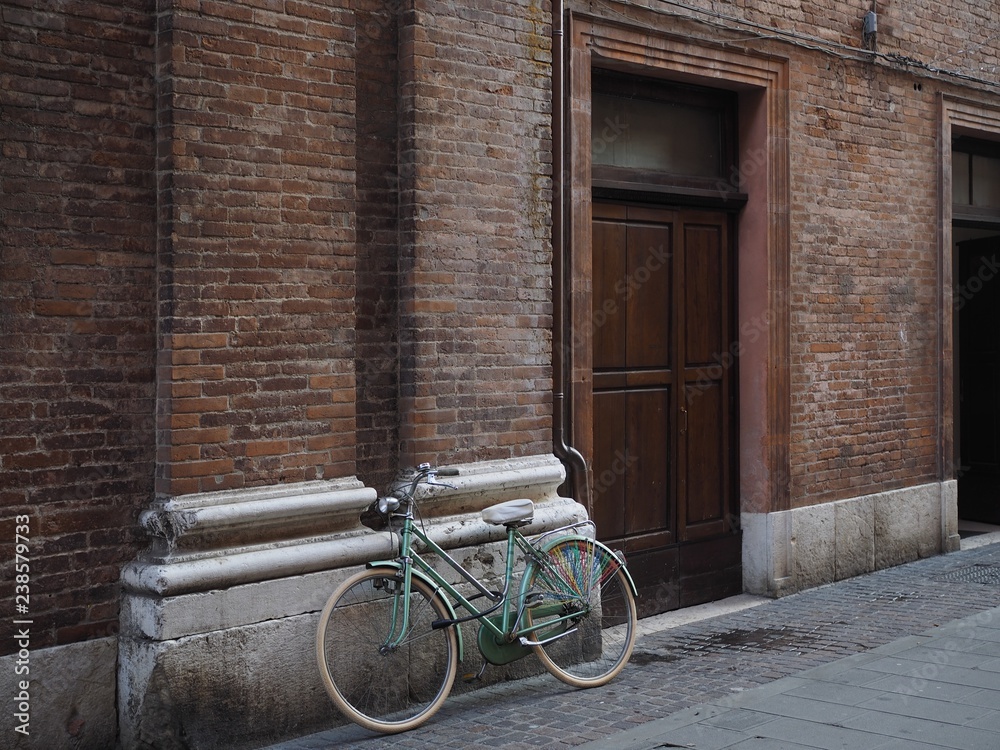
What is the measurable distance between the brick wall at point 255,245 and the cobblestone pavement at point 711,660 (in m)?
1.39

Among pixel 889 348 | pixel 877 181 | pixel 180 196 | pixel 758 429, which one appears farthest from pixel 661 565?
pixel 180 196

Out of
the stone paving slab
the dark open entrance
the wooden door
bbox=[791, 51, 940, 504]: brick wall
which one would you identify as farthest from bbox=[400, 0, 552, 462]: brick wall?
the wooden door

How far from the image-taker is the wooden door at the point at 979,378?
12094 mm

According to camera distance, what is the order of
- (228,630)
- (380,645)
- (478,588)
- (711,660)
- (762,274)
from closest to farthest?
1. (228,630)
2. (380,645)
3. (478,588)
4. (711,660)
5. (762,274)

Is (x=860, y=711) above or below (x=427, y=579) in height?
below

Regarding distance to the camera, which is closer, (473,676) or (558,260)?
(473,676)

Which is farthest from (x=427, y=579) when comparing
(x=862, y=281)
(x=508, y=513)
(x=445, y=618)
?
(x=862, y=281)

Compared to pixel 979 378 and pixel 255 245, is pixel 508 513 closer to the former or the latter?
pixel 255 245

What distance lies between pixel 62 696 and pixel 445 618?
1739mm

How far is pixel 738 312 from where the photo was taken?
29.6ft

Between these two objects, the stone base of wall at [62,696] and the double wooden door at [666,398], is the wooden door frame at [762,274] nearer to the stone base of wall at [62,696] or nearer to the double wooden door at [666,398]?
the double wooden door at [666,398]

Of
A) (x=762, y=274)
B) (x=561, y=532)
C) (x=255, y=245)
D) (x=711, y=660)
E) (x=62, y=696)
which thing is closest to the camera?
(x=62, y=696)

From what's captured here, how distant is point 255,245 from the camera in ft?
18.4

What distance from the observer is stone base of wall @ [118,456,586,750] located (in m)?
5.20
